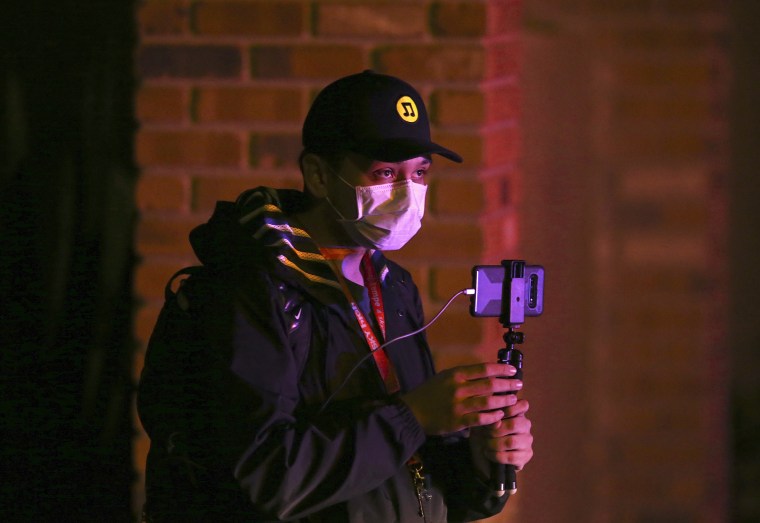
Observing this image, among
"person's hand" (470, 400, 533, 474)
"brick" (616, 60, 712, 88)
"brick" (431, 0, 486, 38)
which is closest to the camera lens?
"person's hand" (470, 400, 533, 474)

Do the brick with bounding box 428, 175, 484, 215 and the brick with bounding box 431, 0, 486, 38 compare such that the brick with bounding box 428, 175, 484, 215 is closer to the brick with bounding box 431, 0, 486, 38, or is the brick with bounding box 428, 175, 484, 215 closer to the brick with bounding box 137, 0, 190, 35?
the brick with bounding box 431, 0, 486, 38

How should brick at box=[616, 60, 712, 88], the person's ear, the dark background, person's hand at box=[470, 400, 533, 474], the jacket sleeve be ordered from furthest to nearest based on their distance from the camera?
brick at box=[616, 60, 712, 88]
the dark background
the person's ear
person's hand at box=[470, 400, 533, 474]
the jacket sleeve

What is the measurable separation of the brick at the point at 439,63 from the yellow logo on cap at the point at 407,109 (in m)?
0.64

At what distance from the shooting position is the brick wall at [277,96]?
2.58 m

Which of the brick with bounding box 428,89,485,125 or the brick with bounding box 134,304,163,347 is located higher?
the brick with bounding box 428,89,485,125

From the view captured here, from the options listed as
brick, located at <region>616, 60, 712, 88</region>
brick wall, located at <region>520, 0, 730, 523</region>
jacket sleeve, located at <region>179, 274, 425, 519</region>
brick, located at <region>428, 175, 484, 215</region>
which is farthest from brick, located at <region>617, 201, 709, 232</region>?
jacket sleeve, located at <region>179, 274, 425, 519</region>

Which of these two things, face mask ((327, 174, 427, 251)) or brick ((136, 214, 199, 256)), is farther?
brick ((136, 214, 199, 256))

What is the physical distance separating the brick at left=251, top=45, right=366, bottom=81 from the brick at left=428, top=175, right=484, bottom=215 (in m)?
0.33

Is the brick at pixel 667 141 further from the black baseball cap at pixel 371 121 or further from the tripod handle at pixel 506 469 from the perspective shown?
the tripod handle at pixel 506 469

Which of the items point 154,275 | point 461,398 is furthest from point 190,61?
point 461,398

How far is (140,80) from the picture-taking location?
8.52 ft

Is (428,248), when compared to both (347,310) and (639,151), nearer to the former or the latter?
(347,310)

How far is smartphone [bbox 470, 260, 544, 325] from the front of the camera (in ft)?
6.18

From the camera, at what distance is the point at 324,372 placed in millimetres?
1841
